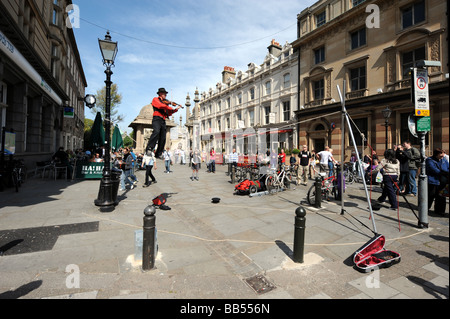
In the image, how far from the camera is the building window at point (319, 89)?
20038mm

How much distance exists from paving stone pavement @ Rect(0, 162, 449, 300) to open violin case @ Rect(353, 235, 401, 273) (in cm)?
9

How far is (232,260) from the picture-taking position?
3.68m

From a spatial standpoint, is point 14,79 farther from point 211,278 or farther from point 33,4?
point 211,278

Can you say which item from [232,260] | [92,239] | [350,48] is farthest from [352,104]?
[92,239]

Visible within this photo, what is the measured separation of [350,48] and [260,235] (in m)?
19.9

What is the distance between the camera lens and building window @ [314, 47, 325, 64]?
66.0ft

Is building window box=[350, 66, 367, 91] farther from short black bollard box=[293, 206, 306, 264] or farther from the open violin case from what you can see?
short black bollard box=[293, 206, 306, 264]

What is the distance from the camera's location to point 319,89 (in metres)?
20.3

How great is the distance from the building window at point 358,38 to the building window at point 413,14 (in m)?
2.60

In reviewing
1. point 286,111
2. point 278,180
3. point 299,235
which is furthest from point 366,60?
point 299,235

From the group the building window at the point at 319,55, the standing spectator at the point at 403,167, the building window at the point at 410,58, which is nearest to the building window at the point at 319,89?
the building window at the point at 319,55

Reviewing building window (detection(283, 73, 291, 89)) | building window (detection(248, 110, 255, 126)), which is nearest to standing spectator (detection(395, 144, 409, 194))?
building window (detection(283, 73, 291, 89))

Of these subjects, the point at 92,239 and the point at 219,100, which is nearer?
the point at 92,239
